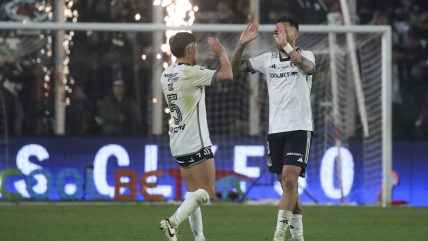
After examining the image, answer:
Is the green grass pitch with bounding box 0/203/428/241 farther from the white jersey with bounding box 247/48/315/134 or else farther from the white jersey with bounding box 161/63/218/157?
the white jersey with bounding box 161/63/218/157

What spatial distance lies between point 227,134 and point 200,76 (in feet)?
19.6

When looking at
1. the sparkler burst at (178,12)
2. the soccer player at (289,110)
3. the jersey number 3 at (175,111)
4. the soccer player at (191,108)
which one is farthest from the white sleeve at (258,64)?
the sparkler burst at (178,12)

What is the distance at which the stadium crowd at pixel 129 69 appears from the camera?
11.5 m

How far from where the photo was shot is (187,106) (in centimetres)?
523

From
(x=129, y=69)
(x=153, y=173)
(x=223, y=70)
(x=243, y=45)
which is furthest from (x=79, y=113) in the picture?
(x=223, y=70)

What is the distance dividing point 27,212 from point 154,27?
334cm

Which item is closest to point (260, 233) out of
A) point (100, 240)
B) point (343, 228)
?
point (343, 228)

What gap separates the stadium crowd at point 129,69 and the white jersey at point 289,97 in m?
5.37

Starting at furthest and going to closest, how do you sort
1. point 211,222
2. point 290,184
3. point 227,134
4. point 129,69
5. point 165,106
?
point 129,69 < point 165,106 < point 227,134 < point 211,222 < point 290,184

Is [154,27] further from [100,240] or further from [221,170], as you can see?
[100,240]

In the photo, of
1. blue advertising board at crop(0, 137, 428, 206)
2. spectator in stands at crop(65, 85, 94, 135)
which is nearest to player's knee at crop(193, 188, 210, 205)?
blue advertising board at crop(0, 137, 428, 206)

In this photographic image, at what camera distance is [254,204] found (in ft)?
33.8

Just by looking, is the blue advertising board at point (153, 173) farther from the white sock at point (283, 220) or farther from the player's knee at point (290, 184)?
the white sock at point (283, 220)

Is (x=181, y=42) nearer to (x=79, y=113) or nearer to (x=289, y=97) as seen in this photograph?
(x=289, y=97)
